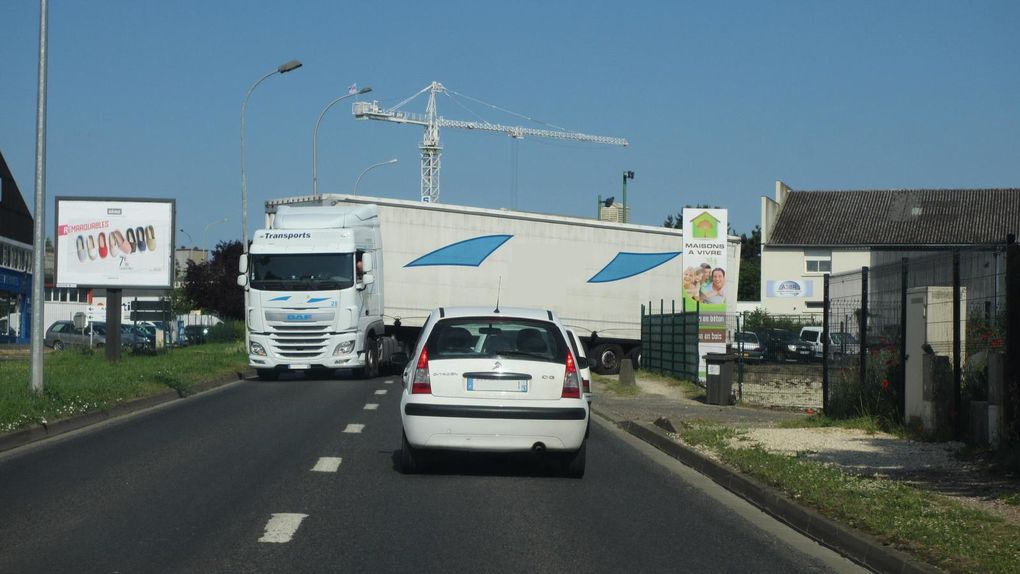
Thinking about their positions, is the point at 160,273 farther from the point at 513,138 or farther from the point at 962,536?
the point at 513,138

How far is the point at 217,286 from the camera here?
76.8 m

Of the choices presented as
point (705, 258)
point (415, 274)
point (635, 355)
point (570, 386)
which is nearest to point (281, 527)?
point (570, 386)

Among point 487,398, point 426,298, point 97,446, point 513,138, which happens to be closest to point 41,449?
point 97,446

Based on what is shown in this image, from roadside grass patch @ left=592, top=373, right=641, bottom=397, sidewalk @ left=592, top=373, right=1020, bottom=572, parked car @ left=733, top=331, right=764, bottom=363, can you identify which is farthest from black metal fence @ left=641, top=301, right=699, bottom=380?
sidewalk @ left=592, top=373, right=1020, bottom=572

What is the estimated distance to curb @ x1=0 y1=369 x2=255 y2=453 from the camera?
13922 mm

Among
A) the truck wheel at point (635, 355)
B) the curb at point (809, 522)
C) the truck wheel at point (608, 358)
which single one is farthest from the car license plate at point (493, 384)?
the truck wheel at point (635, 355)

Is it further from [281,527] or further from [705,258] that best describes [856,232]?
[281,527]

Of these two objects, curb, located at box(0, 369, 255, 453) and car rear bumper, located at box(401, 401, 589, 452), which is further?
curb, located at box(0, 369, 255, 453)

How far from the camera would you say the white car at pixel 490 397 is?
36.3 ft

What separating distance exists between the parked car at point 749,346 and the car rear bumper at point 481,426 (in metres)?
17.6

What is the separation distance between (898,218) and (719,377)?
50.4 m

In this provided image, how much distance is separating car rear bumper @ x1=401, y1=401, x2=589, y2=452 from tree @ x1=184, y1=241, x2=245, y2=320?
66.7 meters

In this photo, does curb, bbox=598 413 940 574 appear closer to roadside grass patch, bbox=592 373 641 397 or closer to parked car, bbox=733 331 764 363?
roadside grass patch, bbox=592 373 641 397

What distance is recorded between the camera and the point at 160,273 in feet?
110
